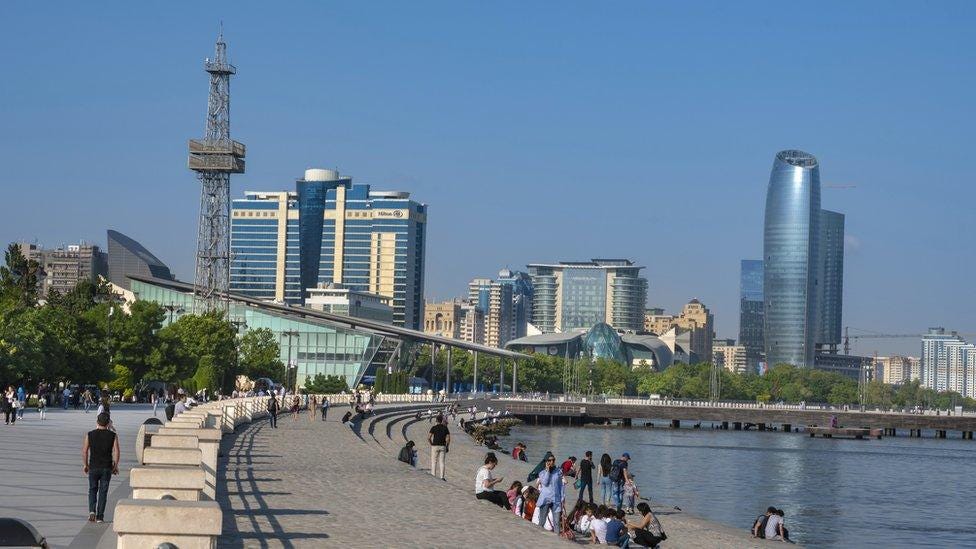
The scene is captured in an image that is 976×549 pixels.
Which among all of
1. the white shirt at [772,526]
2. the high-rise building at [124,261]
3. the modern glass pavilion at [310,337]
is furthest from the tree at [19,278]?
the high-rise building at [124,261]

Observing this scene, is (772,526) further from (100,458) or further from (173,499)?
(173,499)

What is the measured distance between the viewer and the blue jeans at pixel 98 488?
19188 millimetres

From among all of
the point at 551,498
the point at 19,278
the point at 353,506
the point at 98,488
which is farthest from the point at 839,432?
the point at 98,488

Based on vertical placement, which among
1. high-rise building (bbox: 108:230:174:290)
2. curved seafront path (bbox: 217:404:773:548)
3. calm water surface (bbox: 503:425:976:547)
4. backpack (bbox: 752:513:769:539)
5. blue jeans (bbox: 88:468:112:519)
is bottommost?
calm water surface (bbox: 503:425:976:547)

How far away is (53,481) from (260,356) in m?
93.1

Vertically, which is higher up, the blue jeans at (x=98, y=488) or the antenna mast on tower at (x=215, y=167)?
the antenna mast on tower at (x=215, y=167)

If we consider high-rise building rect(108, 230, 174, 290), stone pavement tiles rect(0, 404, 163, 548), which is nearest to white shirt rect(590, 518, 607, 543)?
stone pavement tiles rect(0, 404, 163, 548)

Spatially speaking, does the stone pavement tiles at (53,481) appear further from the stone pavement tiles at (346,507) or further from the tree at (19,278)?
the tree at (19,278)

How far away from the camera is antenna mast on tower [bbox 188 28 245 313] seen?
10750 cm

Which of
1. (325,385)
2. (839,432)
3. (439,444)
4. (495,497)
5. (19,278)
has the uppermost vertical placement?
(19,278)

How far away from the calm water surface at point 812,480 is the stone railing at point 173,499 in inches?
1028

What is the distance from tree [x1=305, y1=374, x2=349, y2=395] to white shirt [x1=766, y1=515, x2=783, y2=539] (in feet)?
285

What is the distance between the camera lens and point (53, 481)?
25.9 meters

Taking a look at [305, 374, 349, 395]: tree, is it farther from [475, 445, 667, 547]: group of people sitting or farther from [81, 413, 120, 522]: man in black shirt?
[81, 413, 120, 522]: man in black shirt
